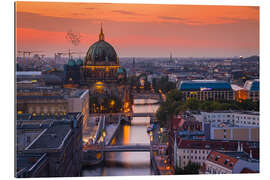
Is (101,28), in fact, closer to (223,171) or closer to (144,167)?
(144,167)

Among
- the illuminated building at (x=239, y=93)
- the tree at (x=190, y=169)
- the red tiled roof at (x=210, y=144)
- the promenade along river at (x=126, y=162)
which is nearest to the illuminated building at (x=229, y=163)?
the tree at (x=190, y=169)

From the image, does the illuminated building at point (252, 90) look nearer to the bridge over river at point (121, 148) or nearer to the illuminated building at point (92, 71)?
the bridge over river at point (121, 148)

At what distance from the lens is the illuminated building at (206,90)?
21156mm

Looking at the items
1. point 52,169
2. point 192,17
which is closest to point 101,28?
point 192,17

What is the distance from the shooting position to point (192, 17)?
1145 centimetres

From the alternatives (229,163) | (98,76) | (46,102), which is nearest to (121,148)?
(46,102)

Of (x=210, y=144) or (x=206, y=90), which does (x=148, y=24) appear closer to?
(x=210, y=144)

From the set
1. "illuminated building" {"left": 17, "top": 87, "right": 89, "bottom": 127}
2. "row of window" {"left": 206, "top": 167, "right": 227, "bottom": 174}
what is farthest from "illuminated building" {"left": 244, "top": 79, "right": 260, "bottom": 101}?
"row of window" {"left": 206, "top": 167, "right": 227, "bottom": 174}

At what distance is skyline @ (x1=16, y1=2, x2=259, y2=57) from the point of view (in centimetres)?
1079

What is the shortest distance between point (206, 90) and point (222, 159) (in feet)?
42.2

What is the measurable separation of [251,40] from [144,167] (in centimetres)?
387

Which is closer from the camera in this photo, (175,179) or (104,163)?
(175,179)

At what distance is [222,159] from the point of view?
956 cm
